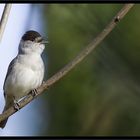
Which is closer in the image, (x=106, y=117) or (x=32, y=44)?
(x=106, y=117)

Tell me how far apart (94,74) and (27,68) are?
54cm

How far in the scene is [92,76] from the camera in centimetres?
283

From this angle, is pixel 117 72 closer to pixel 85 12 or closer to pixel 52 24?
pixel 85 12

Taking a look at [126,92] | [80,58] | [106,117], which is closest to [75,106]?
[106,117]

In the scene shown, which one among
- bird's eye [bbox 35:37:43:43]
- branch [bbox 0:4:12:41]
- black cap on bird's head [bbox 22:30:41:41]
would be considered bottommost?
branch [bbox 0:4:12:41]

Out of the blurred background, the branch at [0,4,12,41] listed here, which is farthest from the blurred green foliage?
the branch at [0,4,12,41]

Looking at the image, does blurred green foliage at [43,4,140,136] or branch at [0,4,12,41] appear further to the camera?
blurred green foliage at [43,4,140,136]

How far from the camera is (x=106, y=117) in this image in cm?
290

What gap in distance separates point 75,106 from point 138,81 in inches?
33.2

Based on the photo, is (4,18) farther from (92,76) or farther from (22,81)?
(22,81)

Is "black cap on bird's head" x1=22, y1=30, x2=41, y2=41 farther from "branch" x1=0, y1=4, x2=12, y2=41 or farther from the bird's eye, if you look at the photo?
"branch" x1=0, y1=4, x2=12, y2=41

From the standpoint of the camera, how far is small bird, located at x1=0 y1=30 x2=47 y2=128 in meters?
3.07

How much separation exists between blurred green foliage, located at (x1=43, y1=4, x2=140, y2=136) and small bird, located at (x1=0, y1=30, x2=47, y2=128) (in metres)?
0.09

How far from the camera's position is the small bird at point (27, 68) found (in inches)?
121
